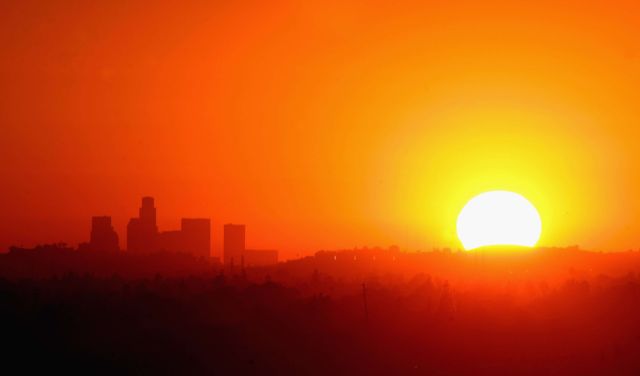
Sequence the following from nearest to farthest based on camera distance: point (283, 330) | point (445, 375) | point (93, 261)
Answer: point (445, 375) → point (283, 330) → point (93, 261)

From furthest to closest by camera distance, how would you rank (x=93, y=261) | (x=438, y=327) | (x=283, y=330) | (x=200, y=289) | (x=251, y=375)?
1. (x=93, y=261)
2. (x=200, y=289)
3. (x=438, y=327)
4. (x=283, y=330)
5. (x=251, y=375)

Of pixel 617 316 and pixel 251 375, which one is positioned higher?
pixel 617 316

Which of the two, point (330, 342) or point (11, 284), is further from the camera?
point (11, 284)

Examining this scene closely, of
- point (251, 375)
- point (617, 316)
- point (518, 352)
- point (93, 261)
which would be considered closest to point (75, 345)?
point (251, 375)

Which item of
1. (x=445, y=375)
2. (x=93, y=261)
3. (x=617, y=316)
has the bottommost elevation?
(x=445, y=375)

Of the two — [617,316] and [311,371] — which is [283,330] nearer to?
[311,371]

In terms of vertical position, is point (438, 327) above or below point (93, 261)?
below

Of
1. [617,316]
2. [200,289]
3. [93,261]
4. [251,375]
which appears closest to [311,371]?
[251,375]

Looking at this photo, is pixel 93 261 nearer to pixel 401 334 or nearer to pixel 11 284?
pixel 11 284

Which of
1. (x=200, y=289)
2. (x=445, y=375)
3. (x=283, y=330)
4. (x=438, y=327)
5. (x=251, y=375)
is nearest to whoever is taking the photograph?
(x=251, y=375)
